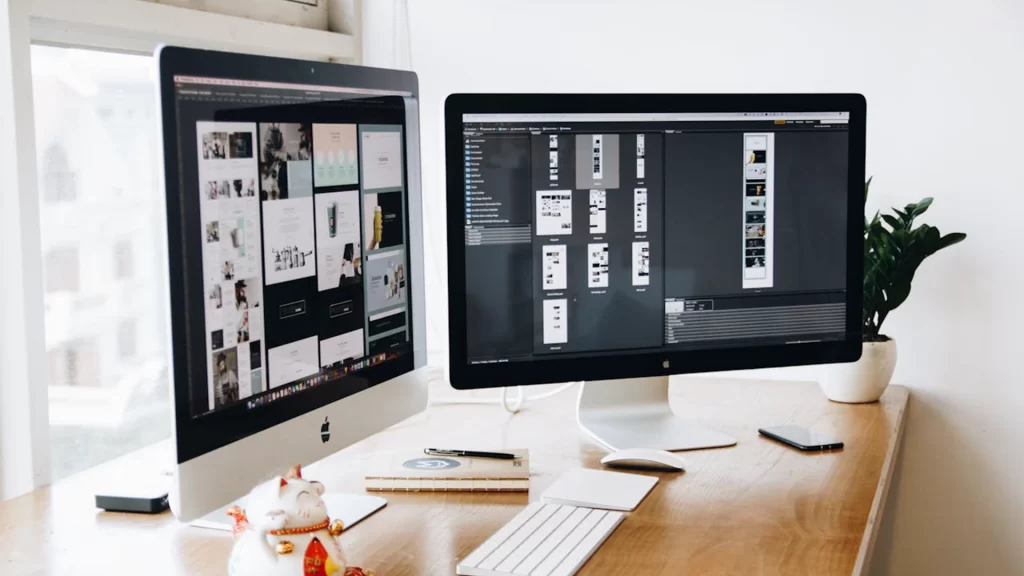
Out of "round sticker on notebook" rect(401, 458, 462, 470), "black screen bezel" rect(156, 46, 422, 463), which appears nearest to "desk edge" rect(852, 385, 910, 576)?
"round sticker on notebook" rect(401, 458, 462, 470)

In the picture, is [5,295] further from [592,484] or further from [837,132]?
[837,132]

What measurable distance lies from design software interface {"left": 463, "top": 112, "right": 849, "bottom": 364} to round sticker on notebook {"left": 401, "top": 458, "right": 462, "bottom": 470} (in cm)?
14

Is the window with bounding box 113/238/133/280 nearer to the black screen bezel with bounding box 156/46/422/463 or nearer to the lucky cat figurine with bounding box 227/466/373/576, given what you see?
the black screen bezel with bounding box 156/46/422/463

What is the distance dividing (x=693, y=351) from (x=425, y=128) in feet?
3.07

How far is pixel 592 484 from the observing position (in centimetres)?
138

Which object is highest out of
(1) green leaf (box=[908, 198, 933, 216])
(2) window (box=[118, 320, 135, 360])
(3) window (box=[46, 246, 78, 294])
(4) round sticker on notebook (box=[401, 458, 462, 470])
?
(1) green leaf (box=[908, 198, 933, 216])

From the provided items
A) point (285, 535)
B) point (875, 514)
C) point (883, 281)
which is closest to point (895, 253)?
point (883, 281)

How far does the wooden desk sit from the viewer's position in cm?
114

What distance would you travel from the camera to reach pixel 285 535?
3.30 feet

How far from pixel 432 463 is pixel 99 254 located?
29.0 inches

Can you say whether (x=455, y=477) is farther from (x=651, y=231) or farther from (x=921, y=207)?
(x=921, y=207)

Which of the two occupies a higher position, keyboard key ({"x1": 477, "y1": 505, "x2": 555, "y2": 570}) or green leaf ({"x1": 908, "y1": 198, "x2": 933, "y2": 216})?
green leaf ({"x1": 908, "y1": 198, "x2": 933, "y2": 216})

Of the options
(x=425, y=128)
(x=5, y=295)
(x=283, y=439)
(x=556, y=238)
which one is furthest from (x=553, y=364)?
(x=425, y=128)

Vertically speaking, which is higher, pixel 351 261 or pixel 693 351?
pixel 351 261
